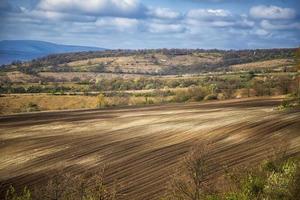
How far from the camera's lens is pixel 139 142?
1604 inches

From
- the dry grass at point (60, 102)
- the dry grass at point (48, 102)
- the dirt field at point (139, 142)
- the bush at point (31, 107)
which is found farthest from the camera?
the dry grass at point (48, 102)

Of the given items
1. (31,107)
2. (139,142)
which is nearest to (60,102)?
(31,107)

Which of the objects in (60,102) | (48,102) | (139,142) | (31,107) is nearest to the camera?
(139,142)

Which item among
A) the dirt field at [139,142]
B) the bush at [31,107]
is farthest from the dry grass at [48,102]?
the dirt field at [139,142]

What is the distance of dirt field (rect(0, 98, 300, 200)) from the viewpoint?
3241 centimetres

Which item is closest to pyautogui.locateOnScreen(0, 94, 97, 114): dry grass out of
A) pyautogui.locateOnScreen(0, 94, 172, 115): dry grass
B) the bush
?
pyautogui.locateOnScreen(0, 94, 172, 115): dry grass

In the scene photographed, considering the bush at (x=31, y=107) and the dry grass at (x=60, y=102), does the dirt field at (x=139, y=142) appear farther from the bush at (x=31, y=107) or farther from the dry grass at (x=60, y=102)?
the dry grass at (x=60, y=102)

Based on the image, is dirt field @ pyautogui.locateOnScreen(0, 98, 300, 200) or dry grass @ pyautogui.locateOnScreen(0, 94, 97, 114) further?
dry grass @ pyautogui.locateOnScreen(0, 94, 97, 114)

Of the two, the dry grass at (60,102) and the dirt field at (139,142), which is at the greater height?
the dirt field at (139,142)

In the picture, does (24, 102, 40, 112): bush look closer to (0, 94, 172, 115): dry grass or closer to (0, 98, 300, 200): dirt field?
(0, 94, 172, 115): dry grass

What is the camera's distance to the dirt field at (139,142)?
3241 centimetres

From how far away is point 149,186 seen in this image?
29.0 meters

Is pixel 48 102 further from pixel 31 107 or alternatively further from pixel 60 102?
pixel 31 107

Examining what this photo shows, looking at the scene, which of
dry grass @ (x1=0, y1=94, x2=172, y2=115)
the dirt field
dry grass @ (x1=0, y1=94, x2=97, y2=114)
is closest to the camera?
the dirt field
